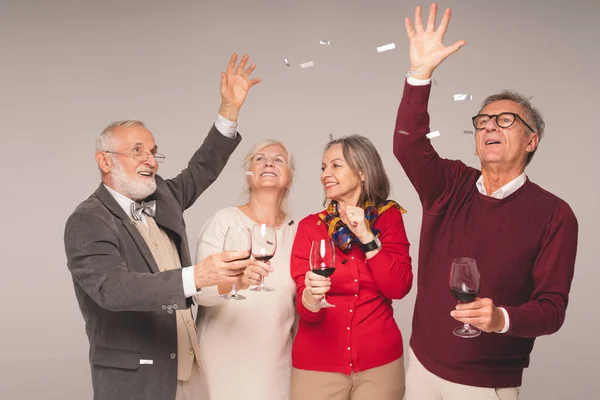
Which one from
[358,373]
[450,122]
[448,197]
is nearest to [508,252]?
[448,197]

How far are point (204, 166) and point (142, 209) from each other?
60 cm

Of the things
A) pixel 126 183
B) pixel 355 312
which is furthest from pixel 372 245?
pixel 126 183

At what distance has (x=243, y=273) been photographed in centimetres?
287

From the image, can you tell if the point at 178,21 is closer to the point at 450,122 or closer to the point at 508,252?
the point at 450,122

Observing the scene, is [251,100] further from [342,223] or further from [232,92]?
[342,223]

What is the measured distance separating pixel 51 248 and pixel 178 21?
6.68 ft

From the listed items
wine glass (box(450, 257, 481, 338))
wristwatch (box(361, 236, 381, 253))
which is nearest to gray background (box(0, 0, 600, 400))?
wristwatch (box(361, 236, 381, 253))

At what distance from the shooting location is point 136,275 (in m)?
2.78

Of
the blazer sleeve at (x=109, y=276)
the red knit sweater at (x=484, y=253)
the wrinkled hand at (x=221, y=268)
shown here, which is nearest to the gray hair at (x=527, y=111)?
the red knit sweater at (x=484, y=253)

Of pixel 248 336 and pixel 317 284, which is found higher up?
pixel 317 284

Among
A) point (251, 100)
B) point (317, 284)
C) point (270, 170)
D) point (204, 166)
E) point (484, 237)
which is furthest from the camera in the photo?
point (251, 100)

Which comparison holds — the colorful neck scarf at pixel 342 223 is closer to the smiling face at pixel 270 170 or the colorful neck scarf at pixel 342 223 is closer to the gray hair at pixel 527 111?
the smiling face at pixel 270 170

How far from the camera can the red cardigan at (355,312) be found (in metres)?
3.16

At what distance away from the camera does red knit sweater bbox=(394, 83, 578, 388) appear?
2686 millimetres
